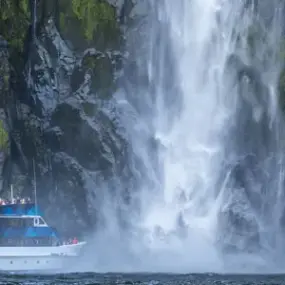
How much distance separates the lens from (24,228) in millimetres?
48594

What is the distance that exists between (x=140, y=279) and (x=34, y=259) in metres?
7.03

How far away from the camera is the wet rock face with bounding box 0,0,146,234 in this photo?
5206 centimetres

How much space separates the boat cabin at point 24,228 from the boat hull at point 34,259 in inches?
23.6

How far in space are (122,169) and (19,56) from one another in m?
9.34

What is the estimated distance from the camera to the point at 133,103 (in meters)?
54.2

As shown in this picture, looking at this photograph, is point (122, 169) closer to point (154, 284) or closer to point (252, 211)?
point (252, 211)

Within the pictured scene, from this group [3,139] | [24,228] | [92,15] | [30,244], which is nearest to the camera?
[30,244]

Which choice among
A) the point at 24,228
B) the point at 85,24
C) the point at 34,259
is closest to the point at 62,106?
the point at 85,24

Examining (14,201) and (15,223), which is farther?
(14,201)

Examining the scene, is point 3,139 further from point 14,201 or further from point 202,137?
point 202,137

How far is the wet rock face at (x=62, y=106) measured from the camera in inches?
2050

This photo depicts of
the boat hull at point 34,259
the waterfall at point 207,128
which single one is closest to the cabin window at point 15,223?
the boat hull at point 34,259

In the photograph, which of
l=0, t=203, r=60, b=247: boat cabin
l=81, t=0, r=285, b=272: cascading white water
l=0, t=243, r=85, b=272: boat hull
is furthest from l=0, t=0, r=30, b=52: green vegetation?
l=0, t=243, r=85, b=272: boat hull

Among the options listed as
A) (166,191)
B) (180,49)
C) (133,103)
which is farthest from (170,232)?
(180,49)
